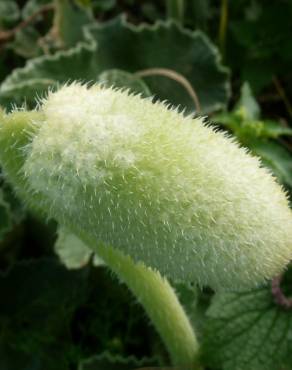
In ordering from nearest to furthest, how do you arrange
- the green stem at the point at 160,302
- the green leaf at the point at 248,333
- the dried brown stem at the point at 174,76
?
the green stem at the point at 160,302, the green leaf at the point at 248,333, the dried brown stem at the point at 174,76

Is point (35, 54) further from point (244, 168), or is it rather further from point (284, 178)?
point (244, 168)

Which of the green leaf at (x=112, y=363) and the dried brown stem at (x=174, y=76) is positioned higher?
the dried brown stem at (x=174, y=76)

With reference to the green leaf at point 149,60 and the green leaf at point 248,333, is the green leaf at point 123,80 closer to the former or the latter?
the green leaf at point 149,60

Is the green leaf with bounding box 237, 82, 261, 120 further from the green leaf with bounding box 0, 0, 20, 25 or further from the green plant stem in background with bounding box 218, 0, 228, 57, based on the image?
the green leaf with bounding box 0, 0, 20, 25

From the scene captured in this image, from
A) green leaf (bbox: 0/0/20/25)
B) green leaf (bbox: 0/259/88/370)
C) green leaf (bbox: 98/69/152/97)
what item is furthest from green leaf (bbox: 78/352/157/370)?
green leaf (bbox: 0/0/20/25)

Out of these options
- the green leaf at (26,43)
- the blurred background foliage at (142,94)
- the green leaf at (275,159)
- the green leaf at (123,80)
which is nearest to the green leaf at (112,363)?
the blurred background foliage at (142,94)

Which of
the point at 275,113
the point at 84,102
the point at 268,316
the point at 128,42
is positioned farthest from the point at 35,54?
the point at 84,102
